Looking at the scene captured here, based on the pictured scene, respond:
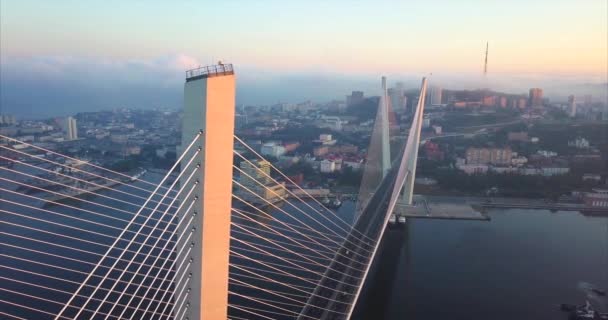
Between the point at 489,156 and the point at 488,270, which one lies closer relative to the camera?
the point at 488,270

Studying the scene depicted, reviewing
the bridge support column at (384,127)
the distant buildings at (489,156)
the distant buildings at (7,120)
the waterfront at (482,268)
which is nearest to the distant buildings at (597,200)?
the waterfront at (482,268)

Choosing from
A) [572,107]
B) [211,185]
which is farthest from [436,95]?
[211,185]

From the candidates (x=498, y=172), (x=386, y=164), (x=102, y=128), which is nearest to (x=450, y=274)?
(x=386, y=164)

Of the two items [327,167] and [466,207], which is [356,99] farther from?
[466,207]

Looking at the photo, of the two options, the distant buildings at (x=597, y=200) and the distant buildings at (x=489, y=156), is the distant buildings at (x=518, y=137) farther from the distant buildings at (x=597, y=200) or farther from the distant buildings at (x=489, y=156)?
the distant buildings at (x=597, y=200)

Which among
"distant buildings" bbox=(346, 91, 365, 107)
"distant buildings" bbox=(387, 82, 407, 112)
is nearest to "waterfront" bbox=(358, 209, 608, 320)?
"distant buildings" bbox=(387, 82, 407, 112)

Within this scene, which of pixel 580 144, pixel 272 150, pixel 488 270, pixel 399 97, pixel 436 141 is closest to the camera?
pixel 488 270
